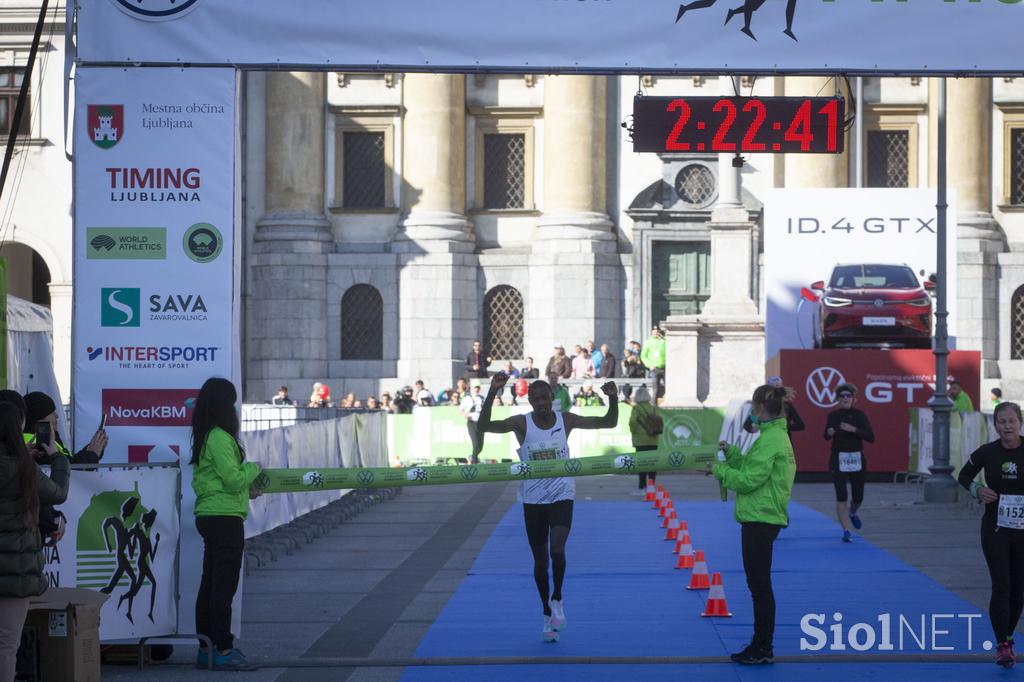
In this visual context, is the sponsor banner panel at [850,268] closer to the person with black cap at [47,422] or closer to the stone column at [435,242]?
the stone column at [435,242]

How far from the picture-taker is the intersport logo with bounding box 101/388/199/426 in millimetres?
12516

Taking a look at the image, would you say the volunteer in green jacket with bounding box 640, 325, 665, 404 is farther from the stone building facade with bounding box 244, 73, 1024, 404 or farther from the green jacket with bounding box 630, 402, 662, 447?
the green jacket with bounding box 630, 402, 662, 447

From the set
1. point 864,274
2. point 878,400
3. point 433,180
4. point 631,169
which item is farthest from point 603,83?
point 878,400

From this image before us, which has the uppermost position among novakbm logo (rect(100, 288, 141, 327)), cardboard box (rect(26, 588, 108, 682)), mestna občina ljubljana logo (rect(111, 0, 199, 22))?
mestna občina ljubljana logo (rect(111, 0, 199, 22))

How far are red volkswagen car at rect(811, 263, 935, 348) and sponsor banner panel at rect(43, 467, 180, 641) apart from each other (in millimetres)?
22644

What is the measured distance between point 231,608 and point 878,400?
68.6 ft

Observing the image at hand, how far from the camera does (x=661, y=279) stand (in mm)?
46062

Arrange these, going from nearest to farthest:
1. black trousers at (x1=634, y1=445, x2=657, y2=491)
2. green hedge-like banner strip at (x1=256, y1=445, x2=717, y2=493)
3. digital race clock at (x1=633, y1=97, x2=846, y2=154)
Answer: green hedge-like banner strip at (x1=256, y1=445, x2=717, y2=493) → digital race clock at (x1=633, y1=97, x2=846, y2=154) → black trousers at (x1=634, y1=445, x2=657, y2=491)

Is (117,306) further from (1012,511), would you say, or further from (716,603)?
(1012,511)

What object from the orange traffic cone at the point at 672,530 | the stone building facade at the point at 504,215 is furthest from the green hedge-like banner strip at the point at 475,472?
the stone building facade at the point at 504,215

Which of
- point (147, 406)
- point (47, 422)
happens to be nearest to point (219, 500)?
point (47, 422)

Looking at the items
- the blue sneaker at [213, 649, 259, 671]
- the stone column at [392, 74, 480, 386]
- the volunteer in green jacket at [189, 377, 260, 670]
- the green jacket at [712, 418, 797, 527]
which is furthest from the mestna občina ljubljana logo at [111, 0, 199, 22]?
the stone column at [392, 74, 480, 386]

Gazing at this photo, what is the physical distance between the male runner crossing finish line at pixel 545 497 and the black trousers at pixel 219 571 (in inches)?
82.4

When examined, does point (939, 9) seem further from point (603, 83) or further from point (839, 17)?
point (603, 83)
